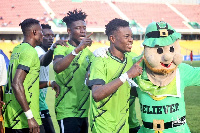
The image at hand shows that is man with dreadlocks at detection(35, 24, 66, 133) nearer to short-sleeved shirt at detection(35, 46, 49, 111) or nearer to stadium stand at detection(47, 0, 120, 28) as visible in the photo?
short-sleeved shirt at detection(35, 46, 49, 111)

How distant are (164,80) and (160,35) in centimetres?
41

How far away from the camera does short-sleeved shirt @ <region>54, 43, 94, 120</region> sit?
184 inches

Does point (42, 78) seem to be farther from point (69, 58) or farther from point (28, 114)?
point (28, 114)

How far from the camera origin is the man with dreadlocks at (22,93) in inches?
149

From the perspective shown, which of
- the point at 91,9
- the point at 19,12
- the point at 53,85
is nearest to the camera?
the point at 53,85

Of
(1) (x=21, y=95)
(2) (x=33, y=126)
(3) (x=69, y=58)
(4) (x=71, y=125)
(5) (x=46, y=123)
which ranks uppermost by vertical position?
(3) (x=69, y=58)

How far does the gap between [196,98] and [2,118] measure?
8.87 metres

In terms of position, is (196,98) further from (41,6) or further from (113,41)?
(41,6)

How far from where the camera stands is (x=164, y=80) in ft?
10.1

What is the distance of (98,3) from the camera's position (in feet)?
163

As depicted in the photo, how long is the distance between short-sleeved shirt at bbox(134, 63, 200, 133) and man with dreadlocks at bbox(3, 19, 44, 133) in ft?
4.44

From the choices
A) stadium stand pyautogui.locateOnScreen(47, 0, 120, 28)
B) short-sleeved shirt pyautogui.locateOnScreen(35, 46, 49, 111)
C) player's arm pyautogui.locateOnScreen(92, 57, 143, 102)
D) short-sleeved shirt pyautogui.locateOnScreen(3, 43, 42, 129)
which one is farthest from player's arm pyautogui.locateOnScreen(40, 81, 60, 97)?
stadium stand pyautogui.locateOnScreen(47, 0, 120, 28)

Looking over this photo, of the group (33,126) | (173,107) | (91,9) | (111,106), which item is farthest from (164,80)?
(91,9)

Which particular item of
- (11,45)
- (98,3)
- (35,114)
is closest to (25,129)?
(35,114)
